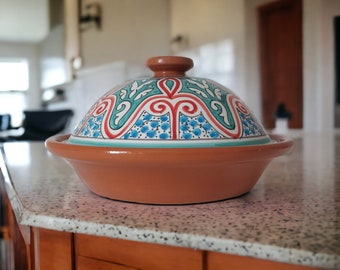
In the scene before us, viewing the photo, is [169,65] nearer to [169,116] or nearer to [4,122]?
[169,116]

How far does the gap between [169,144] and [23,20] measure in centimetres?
→ 689

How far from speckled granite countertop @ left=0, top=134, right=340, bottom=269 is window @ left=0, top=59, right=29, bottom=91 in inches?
335

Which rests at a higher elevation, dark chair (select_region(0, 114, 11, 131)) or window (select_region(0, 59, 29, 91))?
window (select_region(0, 59, 29, 91))

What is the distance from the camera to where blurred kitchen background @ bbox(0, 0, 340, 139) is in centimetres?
338

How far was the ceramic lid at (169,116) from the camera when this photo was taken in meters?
0.37

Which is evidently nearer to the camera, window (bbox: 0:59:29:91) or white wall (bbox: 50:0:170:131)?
white wall (bbox: 50:0:170:131)

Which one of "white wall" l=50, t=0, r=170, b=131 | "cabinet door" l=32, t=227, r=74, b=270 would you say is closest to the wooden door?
"white wall" l=50, t=0, r=170, b=131

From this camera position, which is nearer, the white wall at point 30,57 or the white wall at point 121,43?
the white wall at point 121,43

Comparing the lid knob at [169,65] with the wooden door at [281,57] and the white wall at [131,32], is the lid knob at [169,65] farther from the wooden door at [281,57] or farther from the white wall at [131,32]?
the white wall at [131,32]

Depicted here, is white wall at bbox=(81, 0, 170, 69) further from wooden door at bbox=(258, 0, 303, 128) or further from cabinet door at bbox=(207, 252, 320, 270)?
cabinet door at bbox=(207, 252, 320, 270)

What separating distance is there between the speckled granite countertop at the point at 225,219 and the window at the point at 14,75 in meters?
8.50

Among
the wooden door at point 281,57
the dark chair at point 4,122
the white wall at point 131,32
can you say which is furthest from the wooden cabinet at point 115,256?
the dark chair at point 4,122

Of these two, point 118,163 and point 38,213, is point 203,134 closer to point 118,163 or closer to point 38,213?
point 118,163

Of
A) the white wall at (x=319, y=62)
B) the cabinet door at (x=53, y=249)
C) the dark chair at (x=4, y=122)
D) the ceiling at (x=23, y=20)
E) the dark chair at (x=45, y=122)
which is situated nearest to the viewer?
the cabinet door at (x=53, y=249)
